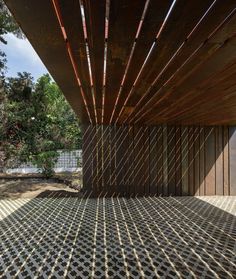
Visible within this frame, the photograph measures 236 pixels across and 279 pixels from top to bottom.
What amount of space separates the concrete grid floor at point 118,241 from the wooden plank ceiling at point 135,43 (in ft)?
5.79

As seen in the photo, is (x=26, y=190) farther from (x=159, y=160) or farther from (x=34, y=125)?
(x=34, y=125)

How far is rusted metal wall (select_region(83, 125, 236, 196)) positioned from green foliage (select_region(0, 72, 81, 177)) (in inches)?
161

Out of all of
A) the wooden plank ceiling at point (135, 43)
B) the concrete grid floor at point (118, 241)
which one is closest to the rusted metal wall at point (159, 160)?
the concrete grid floor at point (118, 241)

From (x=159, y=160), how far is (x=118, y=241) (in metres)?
3.28

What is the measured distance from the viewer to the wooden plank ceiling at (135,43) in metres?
1.16

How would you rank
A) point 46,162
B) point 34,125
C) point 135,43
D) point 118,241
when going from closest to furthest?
point 135,43 < point 118,241 < point 46,162 < point 34,125

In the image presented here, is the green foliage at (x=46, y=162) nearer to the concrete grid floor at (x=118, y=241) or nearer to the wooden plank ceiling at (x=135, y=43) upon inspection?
the concrete grid floor at (x=118, y=241)

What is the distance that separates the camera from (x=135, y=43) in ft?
4.95

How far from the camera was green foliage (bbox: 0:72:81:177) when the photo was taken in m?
9.48

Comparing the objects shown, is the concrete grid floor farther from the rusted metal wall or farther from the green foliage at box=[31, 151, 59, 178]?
the green foliage at box=[31, 151, 59, 178]

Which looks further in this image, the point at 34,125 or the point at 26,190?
the point at 34,125

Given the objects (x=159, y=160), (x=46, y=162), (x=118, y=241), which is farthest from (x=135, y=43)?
(x=46, y=162)

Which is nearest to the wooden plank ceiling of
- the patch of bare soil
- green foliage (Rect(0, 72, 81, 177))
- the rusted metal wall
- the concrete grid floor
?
the concrete grid floor

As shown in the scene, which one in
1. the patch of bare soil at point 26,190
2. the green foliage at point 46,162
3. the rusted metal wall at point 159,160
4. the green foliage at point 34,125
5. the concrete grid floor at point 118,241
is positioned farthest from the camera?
the green foliage at point 34,125
